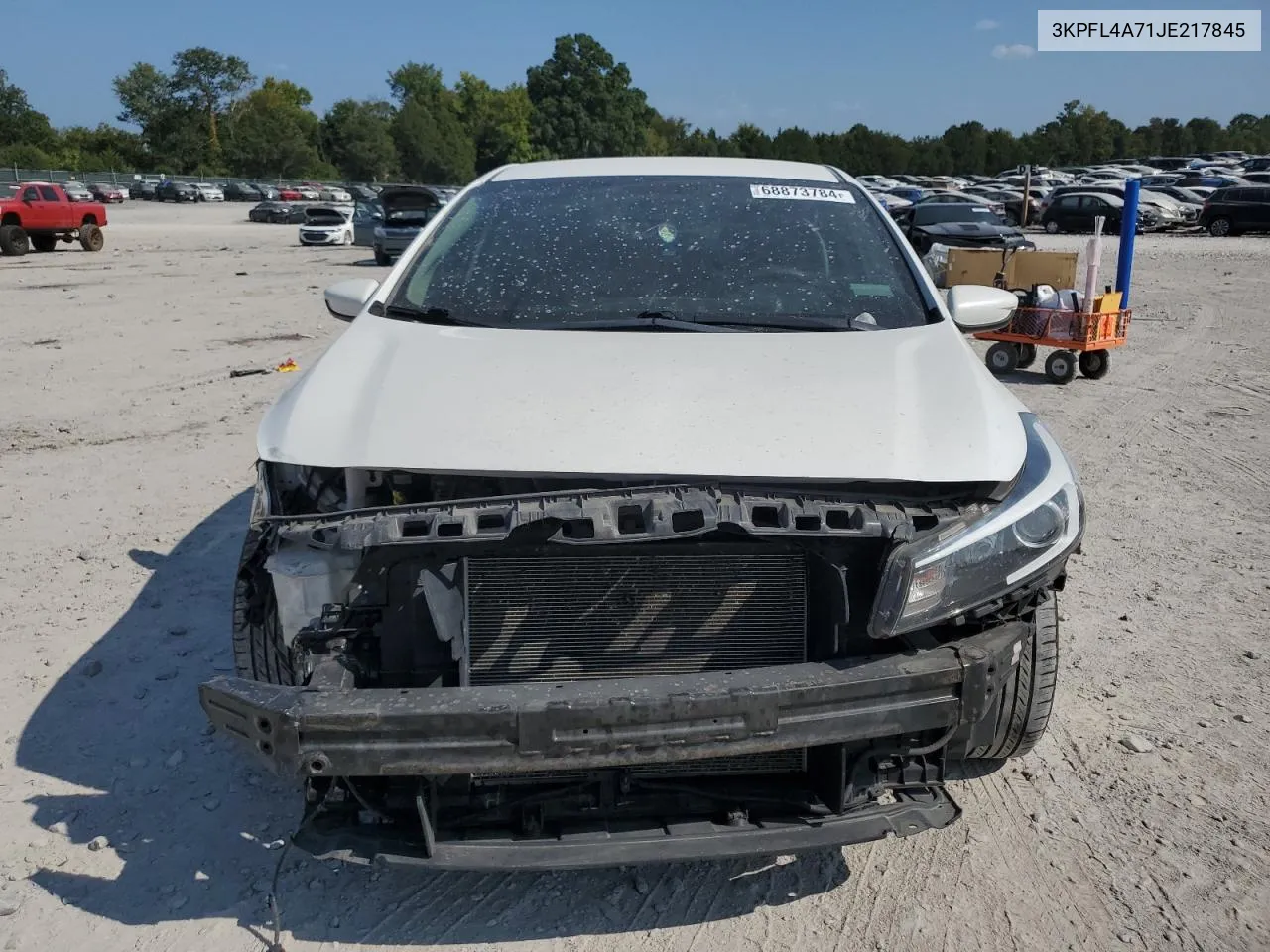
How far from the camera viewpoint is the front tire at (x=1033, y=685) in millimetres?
2848

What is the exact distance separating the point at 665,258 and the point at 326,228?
29612 millimetres

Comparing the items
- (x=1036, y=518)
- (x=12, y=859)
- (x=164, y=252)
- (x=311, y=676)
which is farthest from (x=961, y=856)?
(x=164, y=252)

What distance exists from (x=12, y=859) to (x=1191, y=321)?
47.9 ft

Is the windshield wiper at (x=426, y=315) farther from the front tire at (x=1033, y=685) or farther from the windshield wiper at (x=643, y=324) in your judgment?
the front tire at (x=1033, y=685)

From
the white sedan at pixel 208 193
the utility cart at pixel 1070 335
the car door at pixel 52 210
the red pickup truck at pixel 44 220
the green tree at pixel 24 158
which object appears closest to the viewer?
the utility cart at pixel 1070 335

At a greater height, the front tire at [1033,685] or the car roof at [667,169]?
the car roof at [667,169]

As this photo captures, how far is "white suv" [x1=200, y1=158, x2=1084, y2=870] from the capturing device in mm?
2211

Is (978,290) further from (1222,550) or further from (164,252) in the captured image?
(164,252)

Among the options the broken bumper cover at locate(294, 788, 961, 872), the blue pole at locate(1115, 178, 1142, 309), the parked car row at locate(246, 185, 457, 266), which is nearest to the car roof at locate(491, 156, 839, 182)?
the broken bumper cover at locate(294, 788, 961, 872)

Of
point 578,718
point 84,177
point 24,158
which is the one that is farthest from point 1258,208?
point 24,158

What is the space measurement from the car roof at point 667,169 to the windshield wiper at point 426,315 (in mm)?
1148

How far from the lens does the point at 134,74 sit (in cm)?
10394

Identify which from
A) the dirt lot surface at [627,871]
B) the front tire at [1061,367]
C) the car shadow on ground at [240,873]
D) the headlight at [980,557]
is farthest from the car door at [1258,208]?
the car shadow on ground at [240,873]

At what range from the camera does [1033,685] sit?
9.38ft
